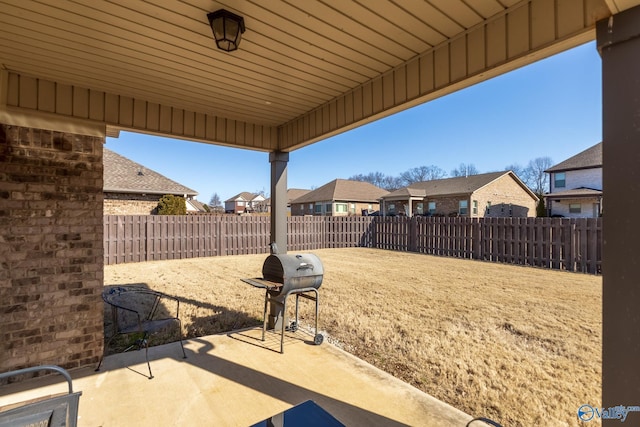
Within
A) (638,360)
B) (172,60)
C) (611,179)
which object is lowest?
(638,360)

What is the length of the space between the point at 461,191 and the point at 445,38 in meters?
23.7

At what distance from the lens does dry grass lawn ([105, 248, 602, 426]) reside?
2.90 metres

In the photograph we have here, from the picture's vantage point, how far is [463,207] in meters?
23.9

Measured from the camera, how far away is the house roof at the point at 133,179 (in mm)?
15750

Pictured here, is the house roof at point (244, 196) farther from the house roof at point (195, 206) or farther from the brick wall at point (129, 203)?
the brick wall at point (129, 203)

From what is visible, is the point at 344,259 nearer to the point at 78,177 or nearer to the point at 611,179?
the point at 78,177

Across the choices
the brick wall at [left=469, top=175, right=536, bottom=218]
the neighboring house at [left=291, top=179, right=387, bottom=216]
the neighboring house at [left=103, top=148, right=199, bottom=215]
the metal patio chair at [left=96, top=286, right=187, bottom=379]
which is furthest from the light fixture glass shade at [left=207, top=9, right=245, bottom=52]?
the neighboring house at [left=291, top=179, right=387, bottom=216]

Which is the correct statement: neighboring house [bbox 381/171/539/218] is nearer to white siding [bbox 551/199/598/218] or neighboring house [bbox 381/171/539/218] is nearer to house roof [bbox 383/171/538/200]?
house roof [bbox 383/171/538/200]

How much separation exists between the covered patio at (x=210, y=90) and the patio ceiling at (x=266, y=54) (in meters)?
0.01

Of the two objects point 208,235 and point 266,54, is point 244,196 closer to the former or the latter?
point 208,235

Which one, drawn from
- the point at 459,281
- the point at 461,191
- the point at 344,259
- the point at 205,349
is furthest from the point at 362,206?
the point at 205,349

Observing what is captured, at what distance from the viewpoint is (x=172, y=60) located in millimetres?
2617

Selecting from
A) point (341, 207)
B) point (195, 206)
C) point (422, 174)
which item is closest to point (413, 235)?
point (341, 207)

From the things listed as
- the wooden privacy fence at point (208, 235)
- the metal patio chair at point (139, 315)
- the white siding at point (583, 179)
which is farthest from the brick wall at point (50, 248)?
the white siding at point (583, 179)
